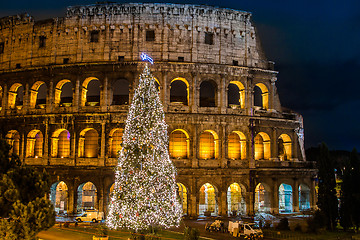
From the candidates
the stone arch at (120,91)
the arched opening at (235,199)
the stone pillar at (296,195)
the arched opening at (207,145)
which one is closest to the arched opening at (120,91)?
the stone arch at (120,91)

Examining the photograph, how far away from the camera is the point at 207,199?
3338 cm

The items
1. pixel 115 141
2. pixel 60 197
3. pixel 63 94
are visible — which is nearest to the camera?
pixel 115 141

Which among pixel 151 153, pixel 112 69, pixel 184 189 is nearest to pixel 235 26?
pixel 112 69

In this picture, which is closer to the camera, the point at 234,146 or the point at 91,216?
the point at 91,216

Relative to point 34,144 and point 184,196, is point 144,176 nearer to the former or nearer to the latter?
point 184,196

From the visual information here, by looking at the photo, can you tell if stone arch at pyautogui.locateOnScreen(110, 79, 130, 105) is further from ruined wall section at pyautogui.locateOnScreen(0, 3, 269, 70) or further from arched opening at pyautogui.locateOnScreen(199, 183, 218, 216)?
arched opening at pyautogui.locateOnScreen(199, 183, 218, 216)

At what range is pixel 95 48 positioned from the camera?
3303 cm

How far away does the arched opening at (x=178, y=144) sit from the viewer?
3250 centimetres

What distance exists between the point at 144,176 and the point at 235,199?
54.7ft

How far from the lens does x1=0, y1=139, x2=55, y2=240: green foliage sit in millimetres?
12086

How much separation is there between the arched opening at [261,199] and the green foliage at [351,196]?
27.0ft

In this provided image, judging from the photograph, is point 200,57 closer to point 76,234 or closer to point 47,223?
point 76,234

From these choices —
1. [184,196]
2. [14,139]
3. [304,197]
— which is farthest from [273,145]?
[14,139]

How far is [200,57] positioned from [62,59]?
13266mm
